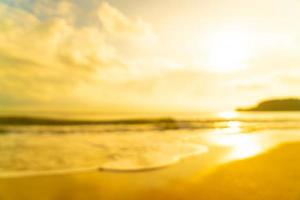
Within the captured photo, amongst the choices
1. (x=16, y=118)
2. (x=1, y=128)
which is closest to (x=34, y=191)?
(x=1, y=128)

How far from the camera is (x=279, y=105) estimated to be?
90438 millimetres

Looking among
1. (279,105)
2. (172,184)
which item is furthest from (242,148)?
(279,105)

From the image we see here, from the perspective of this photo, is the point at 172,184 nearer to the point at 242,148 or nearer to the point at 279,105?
the point at 242,148

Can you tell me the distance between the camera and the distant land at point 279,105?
8594 cm

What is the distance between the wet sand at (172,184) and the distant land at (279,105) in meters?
94.5

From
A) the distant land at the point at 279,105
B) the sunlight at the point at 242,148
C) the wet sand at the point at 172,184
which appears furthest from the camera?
the distant land at the point at 279,105

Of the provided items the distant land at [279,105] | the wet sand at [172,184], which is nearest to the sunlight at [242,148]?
the wet sand at [172,184]

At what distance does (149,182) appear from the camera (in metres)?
4.38

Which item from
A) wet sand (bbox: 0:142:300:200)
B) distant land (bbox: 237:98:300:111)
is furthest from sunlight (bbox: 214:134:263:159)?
distant land (bbox: 237:98:300:111)

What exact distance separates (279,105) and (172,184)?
9944cm

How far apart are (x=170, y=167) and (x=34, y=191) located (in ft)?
9.81

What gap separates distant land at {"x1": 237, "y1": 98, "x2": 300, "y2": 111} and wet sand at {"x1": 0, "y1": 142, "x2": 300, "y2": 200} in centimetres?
9447

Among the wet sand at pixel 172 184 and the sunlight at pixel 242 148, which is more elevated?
the wet sand at pixel 172 184

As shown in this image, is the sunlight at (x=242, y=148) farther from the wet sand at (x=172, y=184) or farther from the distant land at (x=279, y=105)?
the distant land at (x=279, y=105)
